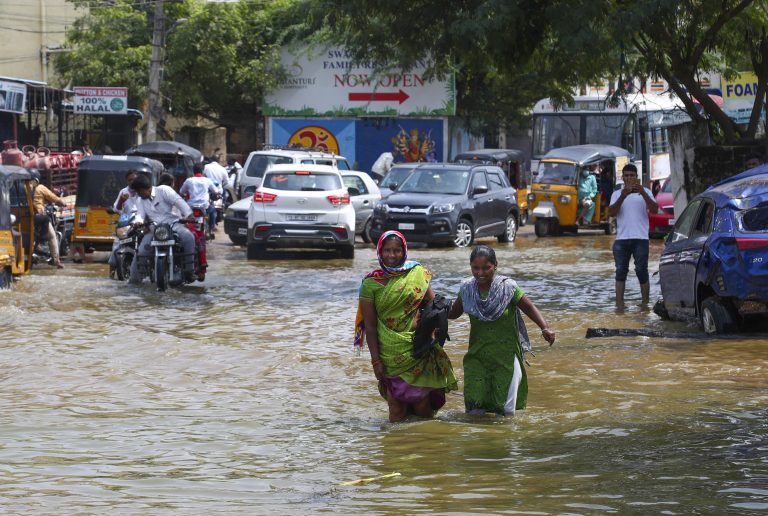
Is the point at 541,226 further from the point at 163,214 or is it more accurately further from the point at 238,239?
the point at 163,214

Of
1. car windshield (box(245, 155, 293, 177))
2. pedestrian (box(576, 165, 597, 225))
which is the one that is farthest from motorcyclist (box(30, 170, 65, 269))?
pedestrian (box(576, 165, 597, 225))

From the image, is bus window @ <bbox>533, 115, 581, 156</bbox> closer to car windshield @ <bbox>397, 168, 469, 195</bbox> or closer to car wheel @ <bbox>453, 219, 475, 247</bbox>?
Result: car windshield @ <bbox>397, 168, 469, 195</bbox>

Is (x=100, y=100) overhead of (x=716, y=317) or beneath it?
overhead

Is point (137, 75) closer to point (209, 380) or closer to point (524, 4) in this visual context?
point (524, 4)

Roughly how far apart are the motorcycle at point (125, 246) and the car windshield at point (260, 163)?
35.5 feet

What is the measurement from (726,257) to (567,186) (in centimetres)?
1867

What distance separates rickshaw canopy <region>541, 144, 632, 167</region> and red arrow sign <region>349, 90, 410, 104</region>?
39.3 ft

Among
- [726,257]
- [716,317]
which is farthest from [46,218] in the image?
[726,257]

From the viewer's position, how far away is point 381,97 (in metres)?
42.6

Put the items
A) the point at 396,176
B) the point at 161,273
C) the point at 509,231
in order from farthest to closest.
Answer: the point at 396,176, the point at 509,231, the point at 161,273

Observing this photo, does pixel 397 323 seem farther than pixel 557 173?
No

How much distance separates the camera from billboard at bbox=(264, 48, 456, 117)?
42156 mm

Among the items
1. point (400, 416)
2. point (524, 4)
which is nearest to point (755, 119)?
point (524, 4)

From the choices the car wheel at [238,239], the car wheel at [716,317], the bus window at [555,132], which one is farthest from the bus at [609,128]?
the car wheel at [716,317]
